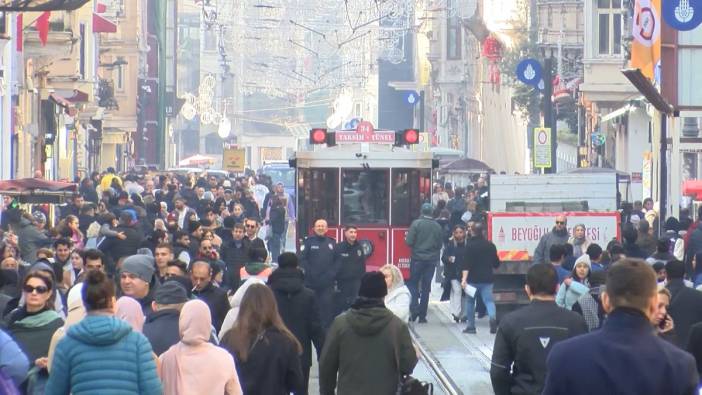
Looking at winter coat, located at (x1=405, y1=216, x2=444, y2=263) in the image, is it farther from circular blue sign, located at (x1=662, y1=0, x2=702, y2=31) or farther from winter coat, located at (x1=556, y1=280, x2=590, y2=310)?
winter coat, located at (x1=556, y1=280, x2=590, y2=310)

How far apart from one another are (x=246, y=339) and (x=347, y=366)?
0.73 meters

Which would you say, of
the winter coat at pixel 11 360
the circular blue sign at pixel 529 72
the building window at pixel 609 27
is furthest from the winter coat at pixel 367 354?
the building window at pixel 609 27

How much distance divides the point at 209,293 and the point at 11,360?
4645 millimetres

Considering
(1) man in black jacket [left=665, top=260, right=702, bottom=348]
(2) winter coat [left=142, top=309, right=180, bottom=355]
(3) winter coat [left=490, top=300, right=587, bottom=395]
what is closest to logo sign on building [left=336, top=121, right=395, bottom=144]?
(1) man in black jacket [left=665, top=260, right=702, bottom=348]

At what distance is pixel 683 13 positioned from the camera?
28.7 metres

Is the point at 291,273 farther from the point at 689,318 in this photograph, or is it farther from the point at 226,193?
the point at 226,193

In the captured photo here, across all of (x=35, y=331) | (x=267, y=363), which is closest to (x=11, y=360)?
(x=35, y=331)

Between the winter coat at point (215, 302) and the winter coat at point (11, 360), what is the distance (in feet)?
14.6

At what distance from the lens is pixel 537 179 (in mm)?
26750

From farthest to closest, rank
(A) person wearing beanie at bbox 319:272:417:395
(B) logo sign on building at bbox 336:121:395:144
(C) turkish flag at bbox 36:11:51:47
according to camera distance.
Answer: (C) turkish flag at bbox 36:11:51:47
(B) logo sign on building at bbox 336:121:395:144
(A) person wearing beanie at bbox 319:272:417:395

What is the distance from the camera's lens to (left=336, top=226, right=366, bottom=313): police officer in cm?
2150

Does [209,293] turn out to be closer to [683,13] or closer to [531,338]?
[531,338]

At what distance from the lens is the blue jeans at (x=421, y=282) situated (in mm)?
25366

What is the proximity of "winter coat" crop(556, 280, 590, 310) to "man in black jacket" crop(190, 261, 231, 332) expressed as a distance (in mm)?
2895
